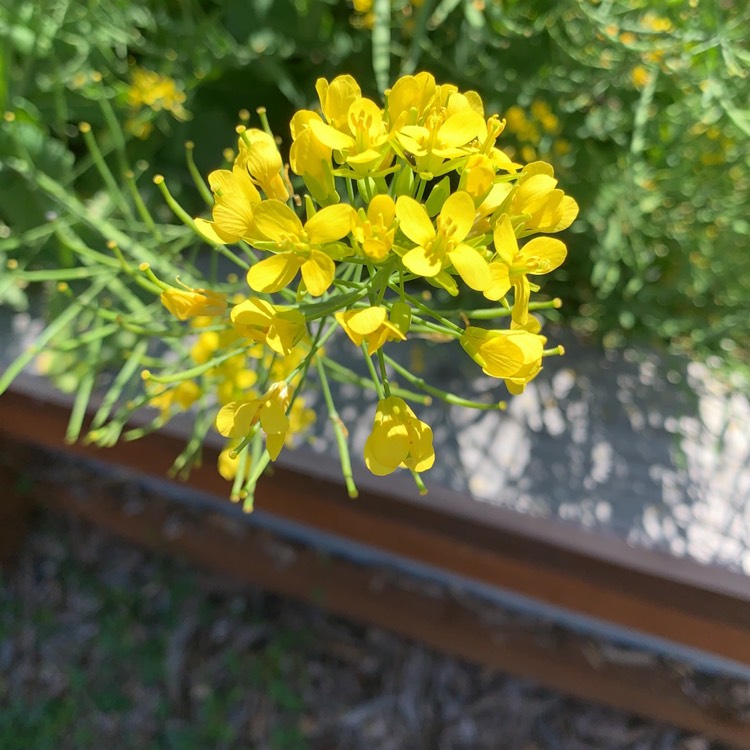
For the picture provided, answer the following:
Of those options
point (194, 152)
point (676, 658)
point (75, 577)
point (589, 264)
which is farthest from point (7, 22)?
point (676, 658)

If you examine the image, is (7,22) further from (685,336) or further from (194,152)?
(685,336)

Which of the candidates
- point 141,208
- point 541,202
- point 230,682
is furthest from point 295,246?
point 230,682

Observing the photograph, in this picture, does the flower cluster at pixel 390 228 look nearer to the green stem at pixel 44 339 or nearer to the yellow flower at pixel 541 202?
the yellow flower at pixel 541 202

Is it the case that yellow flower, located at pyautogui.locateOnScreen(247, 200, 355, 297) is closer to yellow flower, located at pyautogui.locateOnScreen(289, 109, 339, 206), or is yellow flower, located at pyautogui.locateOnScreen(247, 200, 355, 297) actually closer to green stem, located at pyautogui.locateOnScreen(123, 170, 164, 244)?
yellow flower, located at pyautogui.locateOnScreen(289, 109, 339, 206)

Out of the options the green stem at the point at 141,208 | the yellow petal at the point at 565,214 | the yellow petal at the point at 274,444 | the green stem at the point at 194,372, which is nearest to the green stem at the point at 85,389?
the green stem at the point at 141,208

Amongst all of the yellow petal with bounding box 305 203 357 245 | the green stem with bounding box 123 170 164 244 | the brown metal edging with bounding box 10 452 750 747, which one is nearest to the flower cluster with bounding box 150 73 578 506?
the yellow petal with bounding box 305 203 357 245

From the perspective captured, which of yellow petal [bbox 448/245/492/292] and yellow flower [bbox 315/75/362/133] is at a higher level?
yellow flower [bbox 315/75/362/133]
